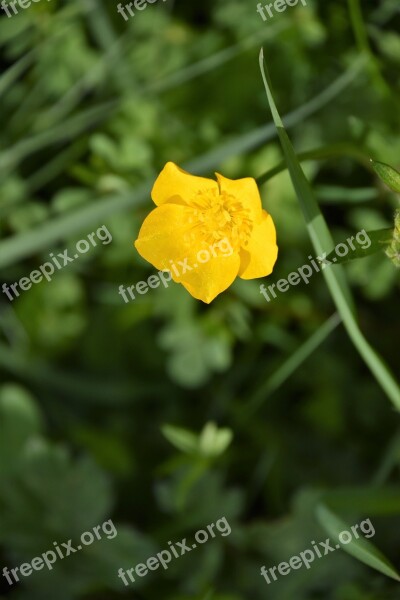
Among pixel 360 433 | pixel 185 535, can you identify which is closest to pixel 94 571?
pixel 185 535

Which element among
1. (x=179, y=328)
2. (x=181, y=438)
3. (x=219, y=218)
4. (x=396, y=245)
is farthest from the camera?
(x=179, y=328)

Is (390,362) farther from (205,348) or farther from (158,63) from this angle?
(158,63)

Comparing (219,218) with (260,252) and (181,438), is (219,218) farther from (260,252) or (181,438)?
(181,438)

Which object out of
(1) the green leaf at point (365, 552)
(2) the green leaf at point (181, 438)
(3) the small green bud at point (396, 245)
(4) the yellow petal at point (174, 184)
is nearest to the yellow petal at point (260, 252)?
(4) the yellow petal at point (174, 184)

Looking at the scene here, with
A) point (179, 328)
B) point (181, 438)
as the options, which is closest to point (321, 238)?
point (181, 438)

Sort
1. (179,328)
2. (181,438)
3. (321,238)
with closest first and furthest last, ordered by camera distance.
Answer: (321,238) < (181,438) < (179,328)

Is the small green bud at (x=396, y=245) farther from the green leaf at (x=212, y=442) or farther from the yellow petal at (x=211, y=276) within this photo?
the green leaf at (x=212, y=442)
